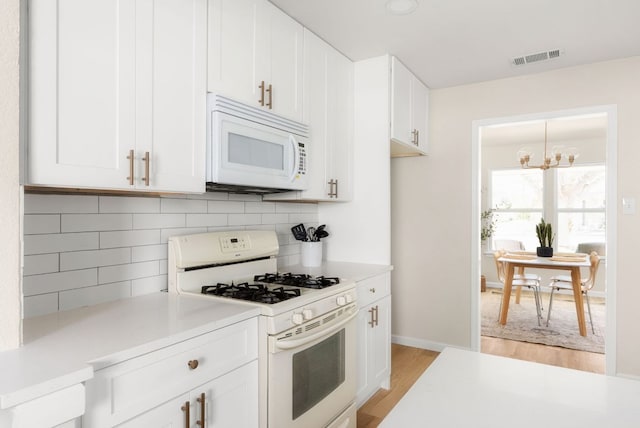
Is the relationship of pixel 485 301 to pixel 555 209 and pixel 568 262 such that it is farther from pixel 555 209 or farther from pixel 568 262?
pixel 555 209

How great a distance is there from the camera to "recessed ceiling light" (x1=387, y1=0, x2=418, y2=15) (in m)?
2.13

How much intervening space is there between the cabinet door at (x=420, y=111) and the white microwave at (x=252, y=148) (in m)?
1.29

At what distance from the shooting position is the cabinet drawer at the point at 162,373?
3.55 feet

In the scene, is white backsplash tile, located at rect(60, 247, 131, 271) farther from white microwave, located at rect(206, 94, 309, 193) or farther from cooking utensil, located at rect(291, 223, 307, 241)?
cooking utensil, located at rect(291, 223, 307, 241)

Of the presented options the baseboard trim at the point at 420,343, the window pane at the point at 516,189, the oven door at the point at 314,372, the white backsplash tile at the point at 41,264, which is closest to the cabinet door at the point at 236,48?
the white backsplash tile at the point at 41,264

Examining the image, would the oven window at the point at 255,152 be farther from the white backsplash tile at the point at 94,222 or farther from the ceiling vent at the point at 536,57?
the ceiling vent at the point at 536,57

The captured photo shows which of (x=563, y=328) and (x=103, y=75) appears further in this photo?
(x=563, y=328)

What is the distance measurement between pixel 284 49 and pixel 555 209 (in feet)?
18.8

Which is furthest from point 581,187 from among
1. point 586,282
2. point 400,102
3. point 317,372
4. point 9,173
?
point 9,173

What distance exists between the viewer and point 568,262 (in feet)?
14.3

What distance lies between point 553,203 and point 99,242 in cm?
658

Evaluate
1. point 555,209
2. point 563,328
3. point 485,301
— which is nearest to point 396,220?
point 563,328

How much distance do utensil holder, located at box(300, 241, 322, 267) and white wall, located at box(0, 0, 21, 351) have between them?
183 cm

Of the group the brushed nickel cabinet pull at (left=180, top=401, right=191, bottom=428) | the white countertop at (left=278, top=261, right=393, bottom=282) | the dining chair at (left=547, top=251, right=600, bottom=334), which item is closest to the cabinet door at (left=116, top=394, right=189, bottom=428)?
the brushed nickel cabinet pull at (left=180, top=401, right=191, bottom=428)
